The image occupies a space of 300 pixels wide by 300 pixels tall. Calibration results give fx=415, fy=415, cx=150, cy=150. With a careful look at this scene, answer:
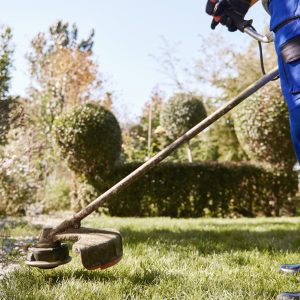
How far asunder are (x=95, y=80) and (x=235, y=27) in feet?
51.6

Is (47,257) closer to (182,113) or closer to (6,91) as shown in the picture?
(6,91)

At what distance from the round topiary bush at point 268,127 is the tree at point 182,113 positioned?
3.66 m

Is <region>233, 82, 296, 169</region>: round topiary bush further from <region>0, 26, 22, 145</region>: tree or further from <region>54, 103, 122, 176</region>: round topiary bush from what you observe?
<region>0, 26, 22, 145</region>: tree

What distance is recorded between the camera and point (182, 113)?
43.7 feet

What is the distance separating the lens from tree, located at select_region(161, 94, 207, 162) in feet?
43.4

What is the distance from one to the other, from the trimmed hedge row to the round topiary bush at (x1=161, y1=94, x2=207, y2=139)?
3.94 meters

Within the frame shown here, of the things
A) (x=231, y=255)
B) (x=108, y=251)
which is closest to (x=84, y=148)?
(x=231, y=255)

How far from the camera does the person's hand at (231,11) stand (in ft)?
8.09

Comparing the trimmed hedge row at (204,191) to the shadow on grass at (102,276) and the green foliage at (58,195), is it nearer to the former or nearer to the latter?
the green foliage at (58,195)

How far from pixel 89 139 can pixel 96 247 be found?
6763 millimetres

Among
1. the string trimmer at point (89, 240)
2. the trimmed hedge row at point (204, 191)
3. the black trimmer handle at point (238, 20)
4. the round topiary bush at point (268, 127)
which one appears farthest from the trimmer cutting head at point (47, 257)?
the round topiary bush at point (268, 127)

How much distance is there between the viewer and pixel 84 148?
28.4ft

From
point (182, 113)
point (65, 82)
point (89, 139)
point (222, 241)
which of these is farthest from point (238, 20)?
point (65, 82)

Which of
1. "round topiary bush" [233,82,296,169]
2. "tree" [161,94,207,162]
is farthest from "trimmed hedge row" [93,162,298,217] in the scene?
"tree" [161,94,207,162]
